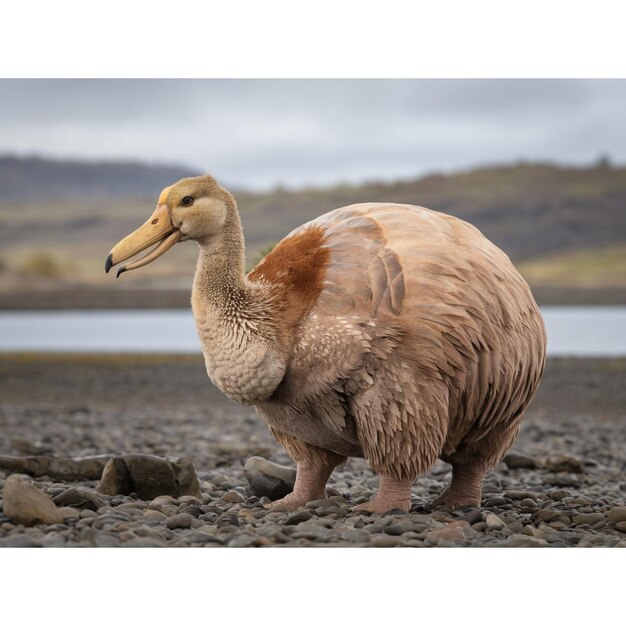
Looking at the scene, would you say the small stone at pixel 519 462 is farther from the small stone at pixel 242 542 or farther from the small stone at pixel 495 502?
the small stone at pixel 242 542

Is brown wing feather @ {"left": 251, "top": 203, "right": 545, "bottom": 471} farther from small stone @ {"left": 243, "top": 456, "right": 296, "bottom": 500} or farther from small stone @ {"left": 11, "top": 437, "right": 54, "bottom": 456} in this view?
small stone @ {"left": 11, "top": 437, "right": 54, "bottom": 456}

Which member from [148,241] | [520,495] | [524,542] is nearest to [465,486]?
[520,495]

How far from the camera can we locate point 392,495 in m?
6.12

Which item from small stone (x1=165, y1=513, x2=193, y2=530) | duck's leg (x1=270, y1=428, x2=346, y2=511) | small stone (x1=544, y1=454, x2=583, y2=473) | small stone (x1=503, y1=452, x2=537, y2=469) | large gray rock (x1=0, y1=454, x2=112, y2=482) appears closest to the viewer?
small stone (x1=165, y1=513, x2=193, y2=530)

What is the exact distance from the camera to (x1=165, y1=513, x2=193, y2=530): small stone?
575 cm

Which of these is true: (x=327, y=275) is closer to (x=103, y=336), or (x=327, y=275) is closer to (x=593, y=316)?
(x=593, y=316)

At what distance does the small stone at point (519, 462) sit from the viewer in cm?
913

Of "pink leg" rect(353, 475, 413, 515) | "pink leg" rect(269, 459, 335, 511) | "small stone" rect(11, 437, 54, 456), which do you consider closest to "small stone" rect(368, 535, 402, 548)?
"pink leg" rect(353, 475, 413, 515)

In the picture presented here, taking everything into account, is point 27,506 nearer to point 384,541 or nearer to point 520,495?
point 384,541

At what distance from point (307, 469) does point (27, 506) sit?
1.81m

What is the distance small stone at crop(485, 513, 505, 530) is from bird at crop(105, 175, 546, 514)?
48 centimetres

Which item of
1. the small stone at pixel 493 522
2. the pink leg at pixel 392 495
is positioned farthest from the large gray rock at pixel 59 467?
the small stone at pixel 493 522

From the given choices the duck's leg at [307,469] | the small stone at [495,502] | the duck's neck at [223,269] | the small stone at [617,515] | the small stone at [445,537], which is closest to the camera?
the small stone at [445,537]

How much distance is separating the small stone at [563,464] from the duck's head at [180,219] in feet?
14.2
